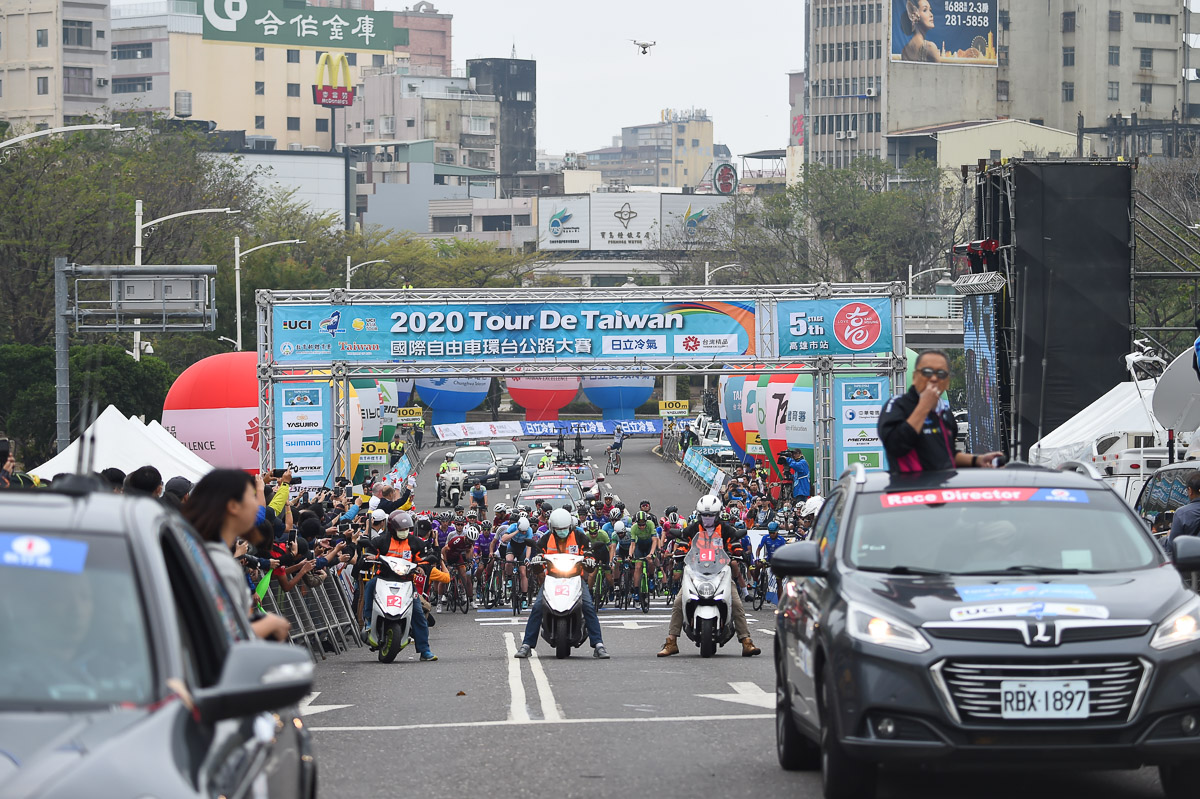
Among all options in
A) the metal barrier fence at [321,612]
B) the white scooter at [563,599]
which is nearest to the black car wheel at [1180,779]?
the white scooter at [563,599]

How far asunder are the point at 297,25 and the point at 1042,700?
151239mm

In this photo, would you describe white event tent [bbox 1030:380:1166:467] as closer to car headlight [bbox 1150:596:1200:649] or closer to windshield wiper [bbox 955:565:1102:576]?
windshield wiper [bbox 955:565:1102:576]

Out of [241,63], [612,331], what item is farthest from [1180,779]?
[241,63]

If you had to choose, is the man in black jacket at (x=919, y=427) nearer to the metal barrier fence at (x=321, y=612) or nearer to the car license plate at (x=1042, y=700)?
the car license plate at (x=1042, y=700)

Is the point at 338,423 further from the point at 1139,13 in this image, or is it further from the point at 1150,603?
the point at 1139,13

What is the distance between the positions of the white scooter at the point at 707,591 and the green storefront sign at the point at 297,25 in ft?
451

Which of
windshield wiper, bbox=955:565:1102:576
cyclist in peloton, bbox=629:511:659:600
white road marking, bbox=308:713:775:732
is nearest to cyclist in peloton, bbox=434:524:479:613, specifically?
cyclist in peloton, bbox=629:511:659:600

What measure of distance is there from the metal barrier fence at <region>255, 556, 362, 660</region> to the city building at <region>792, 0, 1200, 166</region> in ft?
381

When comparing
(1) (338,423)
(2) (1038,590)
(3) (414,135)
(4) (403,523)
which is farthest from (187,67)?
(2) (1038,590)

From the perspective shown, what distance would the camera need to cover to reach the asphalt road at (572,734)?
875 centimetres

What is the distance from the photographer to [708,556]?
17344 millimetres

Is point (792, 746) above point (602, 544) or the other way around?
above

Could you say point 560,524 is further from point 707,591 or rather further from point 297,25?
point 297,25

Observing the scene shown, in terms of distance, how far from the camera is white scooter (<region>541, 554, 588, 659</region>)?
17.2m
